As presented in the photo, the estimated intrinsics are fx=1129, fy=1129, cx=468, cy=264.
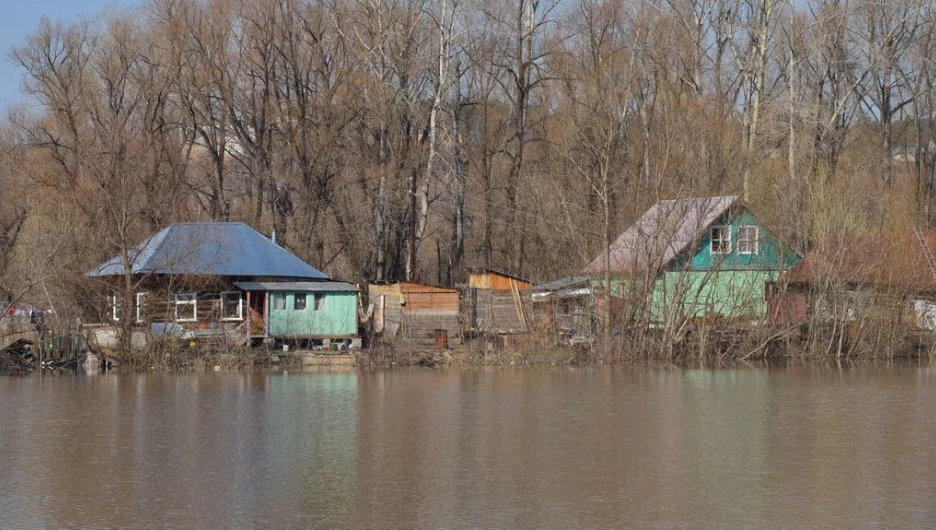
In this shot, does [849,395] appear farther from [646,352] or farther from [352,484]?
[352,484]

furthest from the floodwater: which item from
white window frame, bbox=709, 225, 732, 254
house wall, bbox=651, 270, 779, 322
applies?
white window frame, bbox=709, 225, 732, 254

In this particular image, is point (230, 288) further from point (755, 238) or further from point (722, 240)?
point (755, 238)

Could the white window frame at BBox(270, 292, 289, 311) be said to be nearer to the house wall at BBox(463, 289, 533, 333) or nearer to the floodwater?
the house wall at BBox(463, 289, 533, 333)

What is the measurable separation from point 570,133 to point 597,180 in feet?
21.4

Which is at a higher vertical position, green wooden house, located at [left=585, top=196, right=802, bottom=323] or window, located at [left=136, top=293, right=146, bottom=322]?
green wooden house, located at [left=585, top=196, right=802, bottom=323]

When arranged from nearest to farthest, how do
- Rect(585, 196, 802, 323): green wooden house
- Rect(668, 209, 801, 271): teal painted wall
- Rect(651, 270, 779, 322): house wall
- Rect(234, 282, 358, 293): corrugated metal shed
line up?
Rect(651, 270, 779, 322): house wall → Rect(585, 196, 802, 323): green wooden house → Rect(668, 209, 801, 271): teal painted wall → Rect(234, 282, 358, 293): corrugated metal shed

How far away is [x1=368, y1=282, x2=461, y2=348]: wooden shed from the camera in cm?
3766

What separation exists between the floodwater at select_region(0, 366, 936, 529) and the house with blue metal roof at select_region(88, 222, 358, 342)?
7211mm

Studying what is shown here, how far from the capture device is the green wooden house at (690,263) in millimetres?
35219

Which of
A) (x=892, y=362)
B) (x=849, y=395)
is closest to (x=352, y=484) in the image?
(x=849, y=395)

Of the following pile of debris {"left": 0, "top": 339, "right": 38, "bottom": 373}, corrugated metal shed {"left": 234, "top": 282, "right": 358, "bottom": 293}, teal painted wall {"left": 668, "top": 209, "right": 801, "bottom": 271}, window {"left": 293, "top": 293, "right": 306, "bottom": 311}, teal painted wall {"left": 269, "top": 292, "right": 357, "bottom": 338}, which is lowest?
pile of debris {"left": 0, "top": 339, "right": 38, "bottom": 373}

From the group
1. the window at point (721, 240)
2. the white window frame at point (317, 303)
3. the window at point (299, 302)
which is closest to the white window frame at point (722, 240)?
the window at point (721, 240)

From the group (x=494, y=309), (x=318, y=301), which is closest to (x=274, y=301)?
(x=318, y=301)

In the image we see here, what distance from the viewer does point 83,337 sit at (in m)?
32.1
